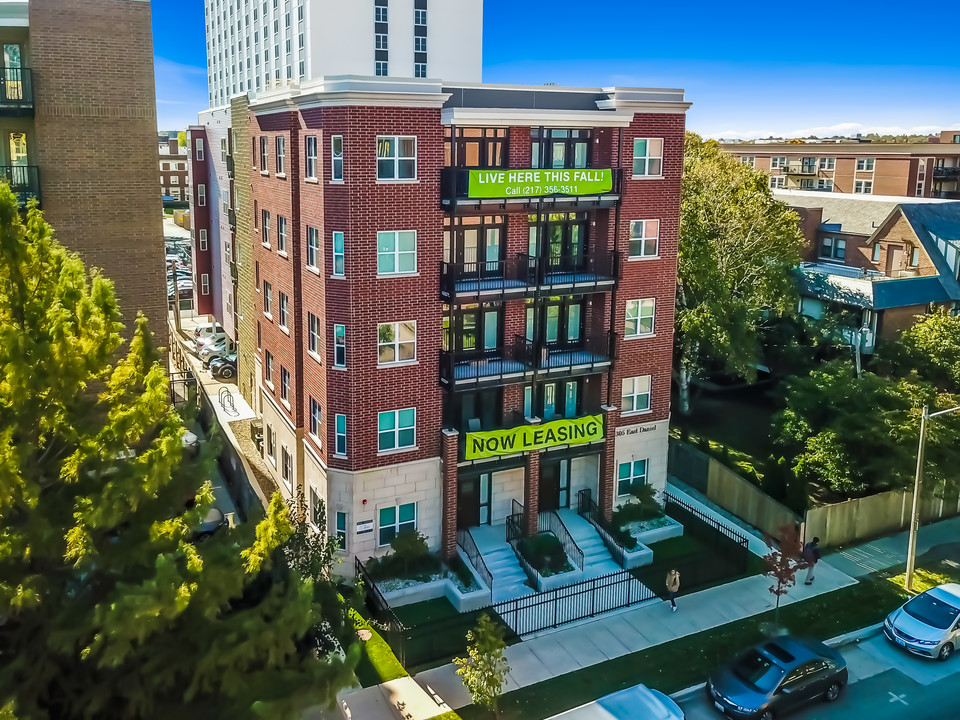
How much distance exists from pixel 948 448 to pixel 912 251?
21922mm

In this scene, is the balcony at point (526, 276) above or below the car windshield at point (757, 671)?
above

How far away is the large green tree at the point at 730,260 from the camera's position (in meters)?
39.6

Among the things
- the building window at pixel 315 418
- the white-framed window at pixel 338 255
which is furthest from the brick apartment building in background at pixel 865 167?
the white-framed window at pixel 338 255

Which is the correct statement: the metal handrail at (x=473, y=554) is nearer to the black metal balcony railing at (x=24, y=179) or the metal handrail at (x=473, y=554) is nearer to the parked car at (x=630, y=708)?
the parked car at (x=630, y=708)

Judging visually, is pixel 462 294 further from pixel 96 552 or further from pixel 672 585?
pixel 96 552

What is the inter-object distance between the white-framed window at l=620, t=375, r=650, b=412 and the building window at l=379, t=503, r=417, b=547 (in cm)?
864

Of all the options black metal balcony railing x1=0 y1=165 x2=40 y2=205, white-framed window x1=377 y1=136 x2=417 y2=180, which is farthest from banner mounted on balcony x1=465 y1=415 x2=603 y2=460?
black metal balcony railing x1=0 y1=165 x2=40 y2=205

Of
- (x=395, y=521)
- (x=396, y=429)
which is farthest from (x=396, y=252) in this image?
(x=395, y=521)

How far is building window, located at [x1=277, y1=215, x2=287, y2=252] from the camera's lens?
3152cm

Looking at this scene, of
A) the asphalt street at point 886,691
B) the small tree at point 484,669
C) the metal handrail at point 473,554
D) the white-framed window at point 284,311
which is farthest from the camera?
the white-framed window at point 284,311

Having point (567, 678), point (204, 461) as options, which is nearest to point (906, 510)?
point (567, 678)

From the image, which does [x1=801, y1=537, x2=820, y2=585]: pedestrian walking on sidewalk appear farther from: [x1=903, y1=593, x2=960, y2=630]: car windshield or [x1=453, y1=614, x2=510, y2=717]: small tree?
[x1=453, y1=614, x2=510, y2=717]: small tree

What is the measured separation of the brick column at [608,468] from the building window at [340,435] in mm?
9253

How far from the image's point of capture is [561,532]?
100 feet
